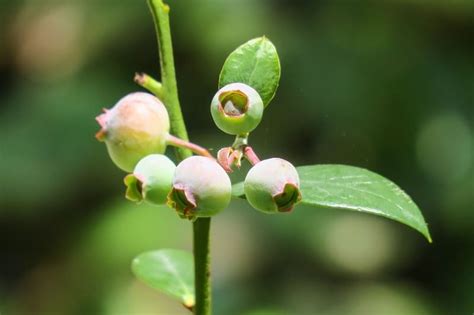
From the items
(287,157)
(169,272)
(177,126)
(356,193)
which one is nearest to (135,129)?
(177,126)

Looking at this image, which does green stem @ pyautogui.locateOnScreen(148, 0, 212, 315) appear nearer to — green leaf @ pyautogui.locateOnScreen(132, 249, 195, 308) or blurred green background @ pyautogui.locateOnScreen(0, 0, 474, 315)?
green leaf @ pyautogui.locateOnScreen(132, 249, 195, 308)

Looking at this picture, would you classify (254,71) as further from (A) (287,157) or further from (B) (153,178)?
(A) (287,157)

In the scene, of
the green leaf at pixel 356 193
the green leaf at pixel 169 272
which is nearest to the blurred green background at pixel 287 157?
the green leaf at pixel 169 272

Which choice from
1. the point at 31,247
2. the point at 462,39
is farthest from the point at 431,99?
the point at 31,247

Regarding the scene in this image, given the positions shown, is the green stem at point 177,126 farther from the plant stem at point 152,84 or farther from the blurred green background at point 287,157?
the blurred green background at point 287,157

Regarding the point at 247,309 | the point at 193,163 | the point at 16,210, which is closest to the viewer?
the point at 193,163

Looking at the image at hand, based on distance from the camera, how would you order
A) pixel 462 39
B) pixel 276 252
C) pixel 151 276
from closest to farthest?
pixel 151 276, pixel 276 252, pixel 462 39

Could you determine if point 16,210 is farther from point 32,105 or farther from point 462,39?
point 462,39
